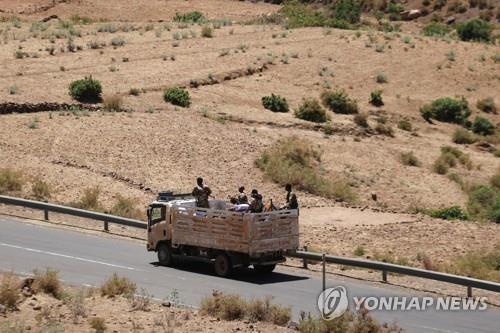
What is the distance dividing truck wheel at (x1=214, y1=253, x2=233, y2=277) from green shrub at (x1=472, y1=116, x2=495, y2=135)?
32.0 m

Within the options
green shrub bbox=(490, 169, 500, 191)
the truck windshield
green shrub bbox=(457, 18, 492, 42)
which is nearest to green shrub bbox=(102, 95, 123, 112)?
green shrub bbox=(490, 169, 500, 191)

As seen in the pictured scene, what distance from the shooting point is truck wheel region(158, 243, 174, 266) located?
26312mm

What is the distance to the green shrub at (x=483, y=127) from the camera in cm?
5453

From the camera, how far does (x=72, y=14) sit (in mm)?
89562

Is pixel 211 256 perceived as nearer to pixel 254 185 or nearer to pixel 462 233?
pixel 462 233

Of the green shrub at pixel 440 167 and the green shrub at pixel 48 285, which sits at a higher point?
the green shrub at pixel 48 285

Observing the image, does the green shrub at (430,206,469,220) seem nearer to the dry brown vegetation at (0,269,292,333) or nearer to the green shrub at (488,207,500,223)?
the green shrub at (488,207,500,223)

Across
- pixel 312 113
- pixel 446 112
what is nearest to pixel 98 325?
pixel 312 113

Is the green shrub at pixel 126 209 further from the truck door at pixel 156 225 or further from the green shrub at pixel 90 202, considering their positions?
the truck door at pixel 156 225

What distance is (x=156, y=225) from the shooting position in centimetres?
2686

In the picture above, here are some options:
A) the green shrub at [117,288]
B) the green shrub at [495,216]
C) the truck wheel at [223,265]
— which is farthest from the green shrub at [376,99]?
the green shrub at [117,288]

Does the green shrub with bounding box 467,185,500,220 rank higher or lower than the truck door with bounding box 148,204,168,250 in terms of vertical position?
lower

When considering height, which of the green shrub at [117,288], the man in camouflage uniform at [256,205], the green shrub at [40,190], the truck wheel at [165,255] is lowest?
the green shrub at [40,190]

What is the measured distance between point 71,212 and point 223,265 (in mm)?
7959
